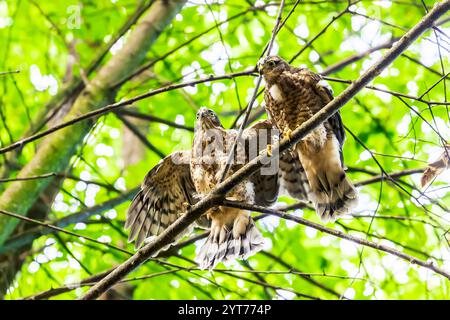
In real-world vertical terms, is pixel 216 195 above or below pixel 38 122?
below

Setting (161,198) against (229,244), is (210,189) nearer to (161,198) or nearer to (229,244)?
(229,244)

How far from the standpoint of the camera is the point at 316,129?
436 centimetres

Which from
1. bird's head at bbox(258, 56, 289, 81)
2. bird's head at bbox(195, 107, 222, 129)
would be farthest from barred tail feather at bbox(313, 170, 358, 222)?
bird's head at bbox(195, 107, 222, 129)

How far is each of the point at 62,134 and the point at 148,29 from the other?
1.33 m

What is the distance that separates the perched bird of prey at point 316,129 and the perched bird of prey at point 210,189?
27 centimetres

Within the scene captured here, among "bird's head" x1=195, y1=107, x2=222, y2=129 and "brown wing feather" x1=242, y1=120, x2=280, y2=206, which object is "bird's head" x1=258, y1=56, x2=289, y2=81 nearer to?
"brown wing feather" x1=242, y1=120, x2=280, y2=206

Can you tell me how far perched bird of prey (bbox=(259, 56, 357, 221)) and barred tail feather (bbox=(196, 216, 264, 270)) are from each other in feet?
1.64

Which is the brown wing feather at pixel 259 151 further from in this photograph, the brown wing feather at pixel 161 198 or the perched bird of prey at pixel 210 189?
the brown wing feather at pixel 161 198

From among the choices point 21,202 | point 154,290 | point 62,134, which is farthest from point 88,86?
point 154,290

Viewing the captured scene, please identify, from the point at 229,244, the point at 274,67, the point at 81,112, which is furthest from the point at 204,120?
the point at 81,112
